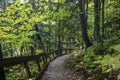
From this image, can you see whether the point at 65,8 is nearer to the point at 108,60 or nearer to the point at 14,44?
the point at 14,44

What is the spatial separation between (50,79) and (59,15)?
322 inches

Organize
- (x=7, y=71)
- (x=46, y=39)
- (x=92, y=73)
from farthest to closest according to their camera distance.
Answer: (x=46, y=39) < (x=7, y=71) < (x=92, y=73)

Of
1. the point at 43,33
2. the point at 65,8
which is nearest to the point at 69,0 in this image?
the point at 65,8

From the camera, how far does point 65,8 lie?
15.4 meters

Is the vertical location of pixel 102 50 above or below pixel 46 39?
above

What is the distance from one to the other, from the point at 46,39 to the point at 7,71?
19.9 metres

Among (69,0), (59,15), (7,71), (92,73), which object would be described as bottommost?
(7,71)

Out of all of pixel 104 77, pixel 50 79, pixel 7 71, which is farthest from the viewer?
pixel 7 71

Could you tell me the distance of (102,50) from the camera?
427 inches

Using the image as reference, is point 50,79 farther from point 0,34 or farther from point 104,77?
point 0,34

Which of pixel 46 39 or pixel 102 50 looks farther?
pixel 46 39

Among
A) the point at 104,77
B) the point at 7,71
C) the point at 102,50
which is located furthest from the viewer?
the point at 7,71

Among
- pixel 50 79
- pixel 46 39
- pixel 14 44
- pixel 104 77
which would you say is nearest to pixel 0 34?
pixel 14 44

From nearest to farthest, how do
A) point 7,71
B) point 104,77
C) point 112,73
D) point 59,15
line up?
point 112,73, point 104,77, point 7,71, point 59,15
